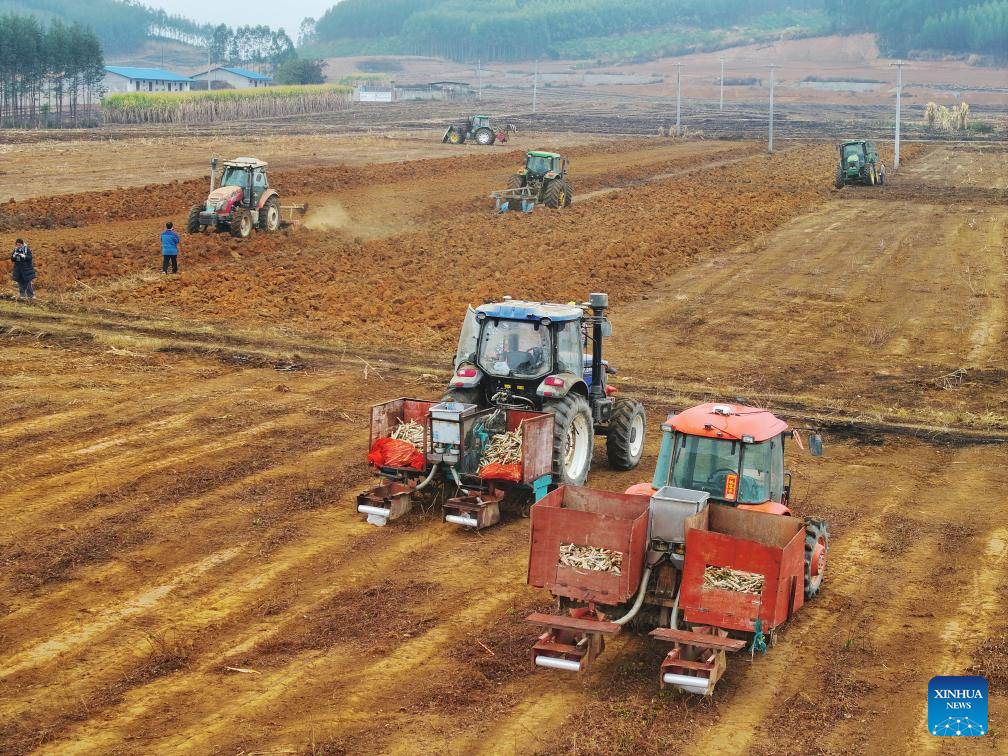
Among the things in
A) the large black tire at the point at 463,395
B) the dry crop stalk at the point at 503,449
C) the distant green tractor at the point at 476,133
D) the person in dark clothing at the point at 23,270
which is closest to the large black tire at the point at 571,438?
the dry crop stalk at the point at 503,449

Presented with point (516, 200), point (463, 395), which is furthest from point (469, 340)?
point (516, 200)

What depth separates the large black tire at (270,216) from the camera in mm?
33844

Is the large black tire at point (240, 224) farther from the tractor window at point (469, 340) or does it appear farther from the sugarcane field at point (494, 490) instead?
the tractor window at point (469, 340)

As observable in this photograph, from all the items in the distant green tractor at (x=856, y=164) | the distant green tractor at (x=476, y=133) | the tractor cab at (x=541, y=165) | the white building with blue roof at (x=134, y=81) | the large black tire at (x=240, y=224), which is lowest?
the large black tire at (x=240, y=224)

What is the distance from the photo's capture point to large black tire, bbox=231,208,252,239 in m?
32.7

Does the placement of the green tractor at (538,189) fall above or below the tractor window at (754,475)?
above

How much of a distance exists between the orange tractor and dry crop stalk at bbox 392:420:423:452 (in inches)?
142

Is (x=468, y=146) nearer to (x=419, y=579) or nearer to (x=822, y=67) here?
(x=419, y=579)

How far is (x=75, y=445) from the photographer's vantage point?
16.2 metres

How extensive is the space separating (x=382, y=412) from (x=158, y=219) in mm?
24738

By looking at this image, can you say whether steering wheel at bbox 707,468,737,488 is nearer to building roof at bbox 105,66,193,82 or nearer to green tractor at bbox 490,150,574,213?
green tractor at bbox 490,150,574,213

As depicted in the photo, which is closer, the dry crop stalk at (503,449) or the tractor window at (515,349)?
the dry crop stalk at (503,449)

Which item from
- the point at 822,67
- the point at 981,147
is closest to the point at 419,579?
the point at 981,147

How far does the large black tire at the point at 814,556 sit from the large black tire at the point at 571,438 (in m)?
3.34
